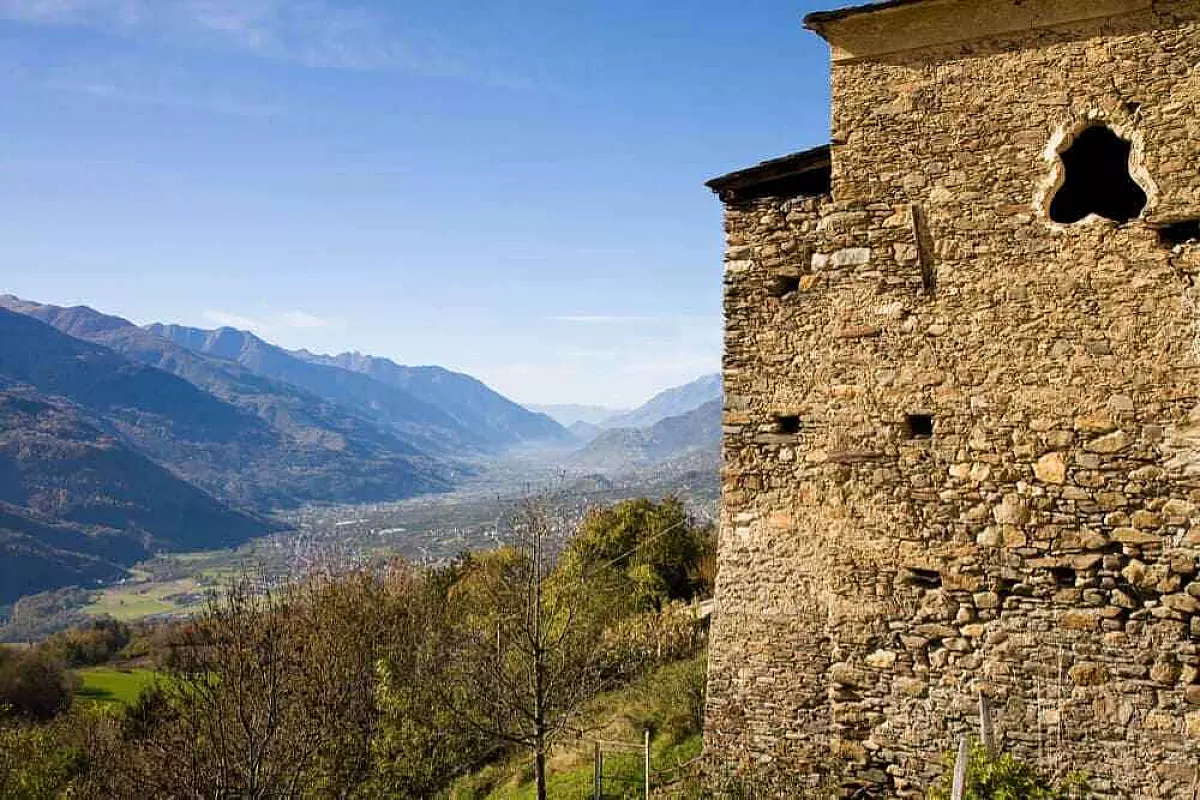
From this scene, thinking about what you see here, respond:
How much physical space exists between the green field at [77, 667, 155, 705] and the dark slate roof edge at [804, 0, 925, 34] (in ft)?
131

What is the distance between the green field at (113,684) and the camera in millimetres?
38500

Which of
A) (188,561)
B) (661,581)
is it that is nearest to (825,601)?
(661,581)

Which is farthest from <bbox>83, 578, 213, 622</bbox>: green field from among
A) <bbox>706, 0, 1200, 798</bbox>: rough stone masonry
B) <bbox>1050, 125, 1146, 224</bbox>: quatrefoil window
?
<bbox>1050, 125, 1146, 224</bbox>: quatrefoil window

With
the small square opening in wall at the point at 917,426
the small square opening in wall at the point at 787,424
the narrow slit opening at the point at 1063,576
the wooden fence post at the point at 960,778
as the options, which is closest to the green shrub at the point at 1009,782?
the wooden fence post at the point at 960,778

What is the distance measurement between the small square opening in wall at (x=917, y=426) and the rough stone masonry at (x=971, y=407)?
21mm

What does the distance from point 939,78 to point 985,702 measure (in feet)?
18.7

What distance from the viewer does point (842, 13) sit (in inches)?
287

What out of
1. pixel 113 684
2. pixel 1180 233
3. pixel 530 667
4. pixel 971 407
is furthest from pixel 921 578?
pixel 113 684

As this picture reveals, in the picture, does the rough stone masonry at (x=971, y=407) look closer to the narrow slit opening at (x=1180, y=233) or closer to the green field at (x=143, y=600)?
the narrow slit opening at (x=1180, y=233)

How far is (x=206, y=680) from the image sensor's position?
1112cm

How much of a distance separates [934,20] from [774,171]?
1.92 metres

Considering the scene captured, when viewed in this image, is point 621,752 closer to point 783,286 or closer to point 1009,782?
point 1009,782

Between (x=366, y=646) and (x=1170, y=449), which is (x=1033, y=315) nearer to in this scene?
(x=1170, y=449)

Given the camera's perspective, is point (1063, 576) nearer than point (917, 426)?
Yes
